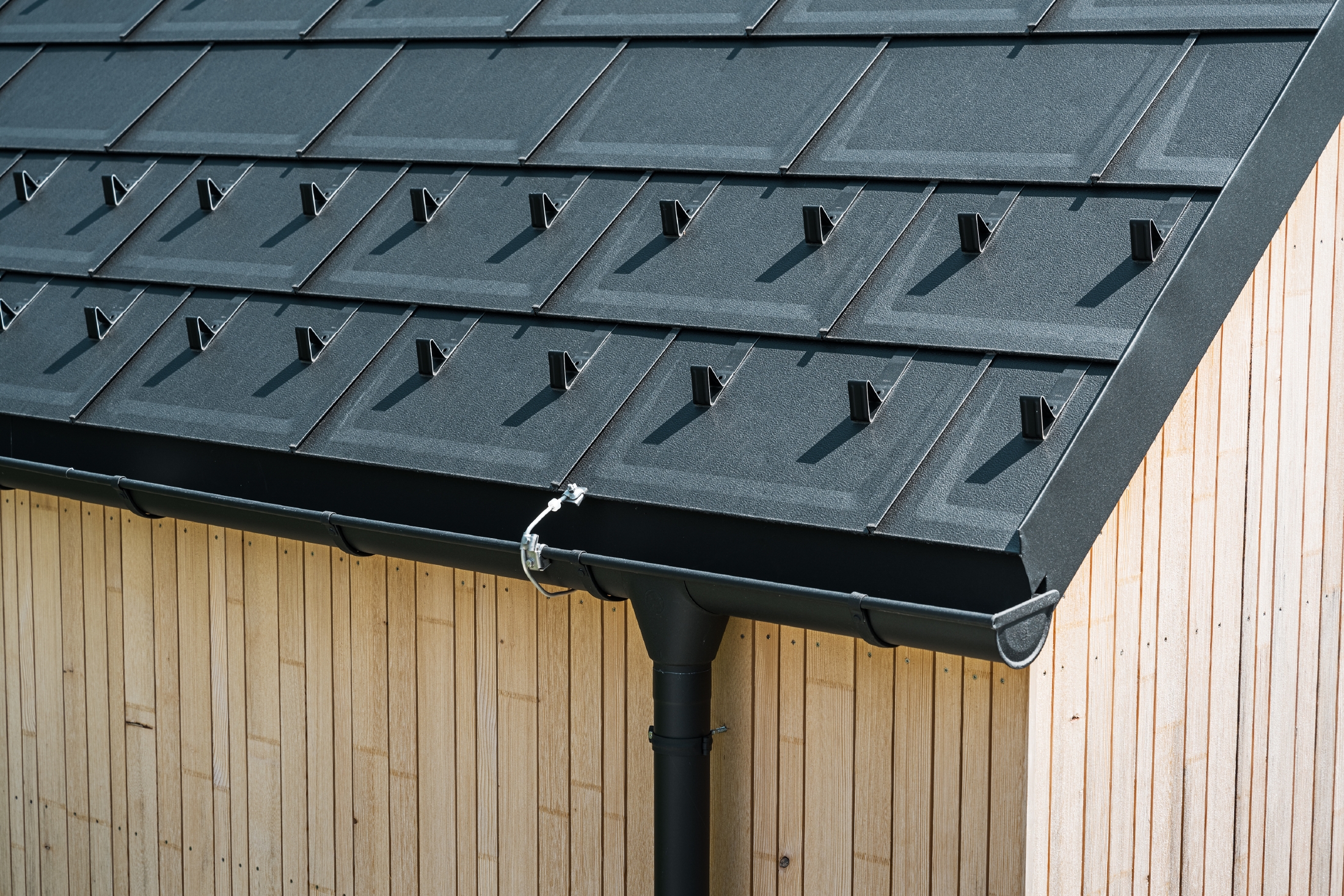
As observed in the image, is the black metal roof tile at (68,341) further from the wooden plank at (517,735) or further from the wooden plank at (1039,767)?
the wooden plank at (1039,767)

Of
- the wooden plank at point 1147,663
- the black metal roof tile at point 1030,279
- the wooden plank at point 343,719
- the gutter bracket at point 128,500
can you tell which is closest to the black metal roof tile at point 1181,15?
the black metal roof tile at point 1030,279

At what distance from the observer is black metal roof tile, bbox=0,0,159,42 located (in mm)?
6617

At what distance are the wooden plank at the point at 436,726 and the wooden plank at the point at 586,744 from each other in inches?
17.4

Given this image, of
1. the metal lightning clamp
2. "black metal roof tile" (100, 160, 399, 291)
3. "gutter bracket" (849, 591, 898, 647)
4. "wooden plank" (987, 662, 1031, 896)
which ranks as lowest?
"wooden plank" (987, 662, 1031, 896)

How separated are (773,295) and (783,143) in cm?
61

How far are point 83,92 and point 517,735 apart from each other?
3.69 meters

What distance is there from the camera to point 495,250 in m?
4.68

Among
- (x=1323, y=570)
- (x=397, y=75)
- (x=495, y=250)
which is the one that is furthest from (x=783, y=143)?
(x=1323, y=570)

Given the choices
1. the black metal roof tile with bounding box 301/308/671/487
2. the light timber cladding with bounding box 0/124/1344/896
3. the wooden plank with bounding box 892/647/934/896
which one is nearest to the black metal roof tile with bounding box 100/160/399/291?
the black metal roof tile with bounding box 301/308/671/487

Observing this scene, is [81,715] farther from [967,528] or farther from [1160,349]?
[1160,349]

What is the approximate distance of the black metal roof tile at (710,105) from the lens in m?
4.53

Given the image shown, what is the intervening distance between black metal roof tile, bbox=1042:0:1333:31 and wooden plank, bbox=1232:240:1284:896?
607 mm

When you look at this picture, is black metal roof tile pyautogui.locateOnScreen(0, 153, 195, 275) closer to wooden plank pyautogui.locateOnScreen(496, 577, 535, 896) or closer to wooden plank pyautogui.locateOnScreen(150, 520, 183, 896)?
wooden plank pyautogui.locateOnScreen(150, 520, 183, 896)

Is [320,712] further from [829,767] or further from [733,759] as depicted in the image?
[829,767]
